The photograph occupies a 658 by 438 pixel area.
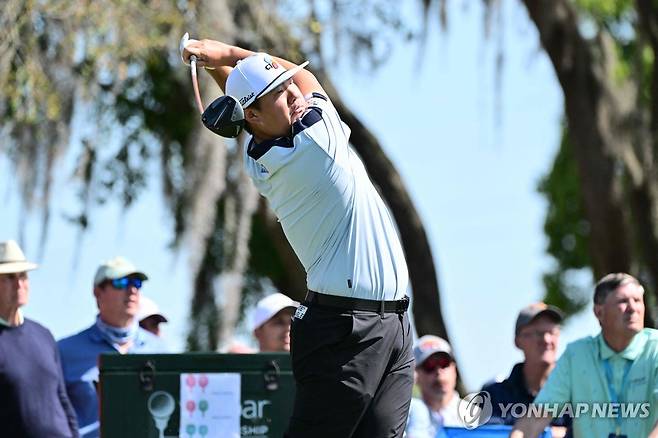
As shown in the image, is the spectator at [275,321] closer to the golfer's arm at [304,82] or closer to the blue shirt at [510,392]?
the blue shirt at [510,392]

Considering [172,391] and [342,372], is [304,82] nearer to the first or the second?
[342,372]

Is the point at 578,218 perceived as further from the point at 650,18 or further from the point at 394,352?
the point at 394,352

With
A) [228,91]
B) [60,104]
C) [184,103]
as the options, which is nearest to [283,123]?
[228,91]

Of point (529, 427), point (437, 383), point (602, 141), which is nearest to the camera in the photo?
point (529, 427)

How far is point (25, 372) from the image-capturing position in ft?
29.0

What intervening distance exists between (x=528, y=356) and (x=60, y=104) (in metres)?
5.49

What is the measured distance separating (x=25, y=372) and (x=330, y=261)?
2.97 meters

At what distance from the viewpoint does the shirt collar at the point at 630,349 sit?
8.00 meters

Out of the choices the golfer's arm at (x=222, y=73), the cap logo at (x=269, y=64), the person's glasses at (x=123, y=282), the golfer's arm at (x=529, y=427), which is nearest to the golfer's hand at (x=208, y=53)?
the golfer's arm at (x=222, y=73)

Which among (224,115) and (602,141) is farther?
(602,141)

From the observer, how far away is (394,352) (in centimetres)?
660

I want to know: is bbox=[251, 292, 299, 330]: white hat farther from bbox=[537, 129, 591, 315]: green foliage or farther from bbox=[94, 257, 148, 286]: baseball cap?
bbox=[537, 129, 591, 315]: green foliage

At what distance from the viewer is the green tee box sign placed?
8125 millimetres

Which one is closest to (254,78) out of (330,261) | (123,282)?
(330,261)
